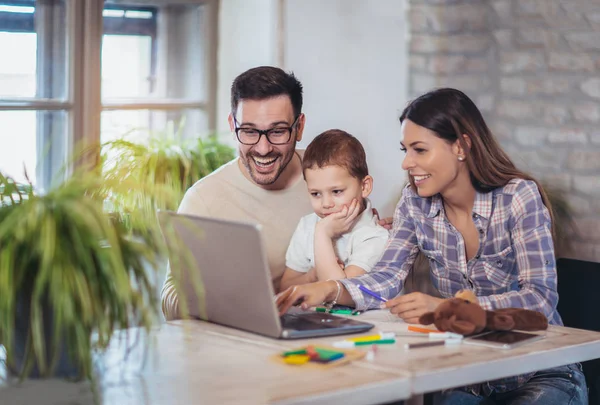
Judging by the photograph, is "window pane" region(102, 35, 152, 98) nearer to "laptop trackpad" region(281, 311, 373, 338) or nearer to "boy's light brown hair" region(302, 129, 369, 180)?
"boy's light brown hair" region(302, 129, 369, 180)

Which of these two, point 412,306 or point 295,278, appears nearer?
point 412,306

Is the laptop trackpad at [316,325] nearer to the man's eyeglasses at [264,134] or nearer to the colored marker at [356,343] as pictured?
the colored marker at [356,343]

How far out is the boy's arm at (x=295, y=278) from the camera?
8.71 ft

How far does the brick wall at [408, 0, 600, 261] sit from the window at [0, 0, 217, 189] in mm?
1046

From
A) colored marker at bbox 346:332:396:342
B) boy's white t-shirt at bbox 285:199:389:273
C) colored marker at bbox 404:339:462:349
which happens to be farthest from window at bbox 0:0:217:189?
colored marker at bbox 404:339:462:349

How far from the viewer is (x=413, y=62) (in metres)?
4.19

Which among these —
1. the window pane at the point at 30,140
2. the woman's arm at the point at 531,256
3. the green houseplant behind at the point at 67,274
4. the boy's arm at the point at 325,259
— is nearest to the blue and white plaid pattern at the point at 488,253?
the woman's arm at the point at 531,256

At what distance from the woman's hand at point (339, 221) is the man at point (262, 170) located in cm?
19

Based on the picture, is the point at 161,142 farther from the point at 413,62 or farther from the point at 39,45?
the point at 413,62

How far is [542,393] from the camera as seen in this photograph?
2213mm

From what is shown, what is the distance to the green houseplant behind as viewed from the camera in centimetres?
139

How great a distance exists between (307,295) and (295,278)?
1.38 ft

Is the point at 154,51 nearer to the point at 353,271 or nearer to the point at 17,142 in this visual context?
the point at 17,142

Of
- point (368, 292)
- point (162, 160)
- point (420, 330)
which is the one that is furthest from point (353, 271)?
point (162, 160)
